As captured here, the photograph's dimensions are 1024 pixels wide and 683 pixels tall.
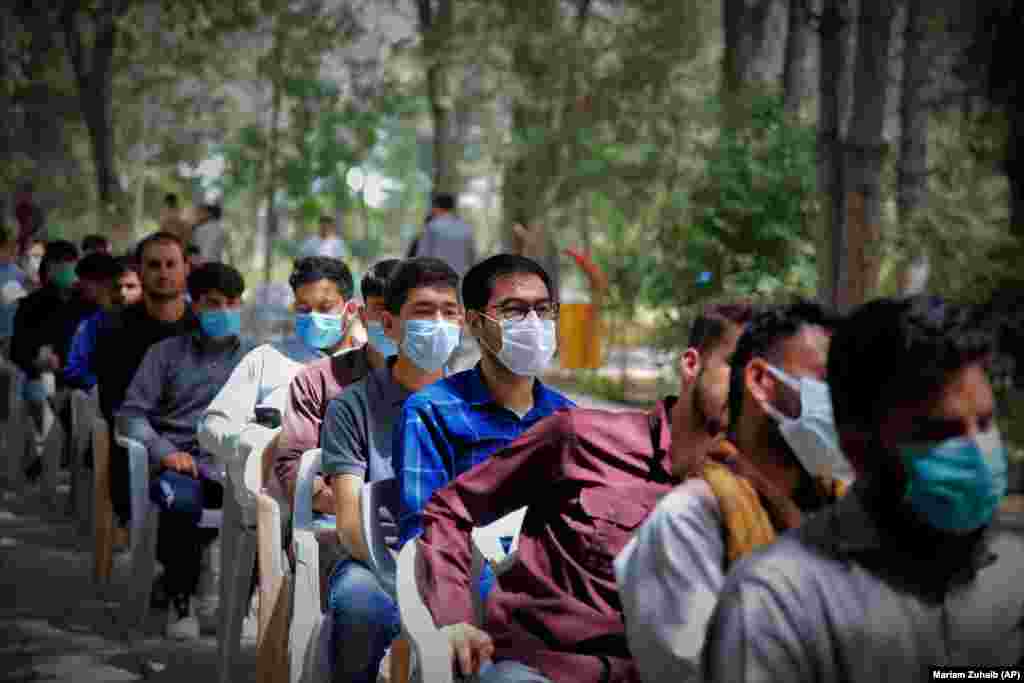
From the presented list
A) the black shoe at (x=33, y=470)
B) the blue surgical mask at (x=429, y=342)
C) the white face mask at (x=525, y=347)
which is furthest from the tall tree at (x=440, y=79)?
the white face mask at (x=525, y=347)

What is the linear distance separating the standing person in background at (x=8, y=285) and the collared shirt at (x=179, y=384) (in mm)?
5962

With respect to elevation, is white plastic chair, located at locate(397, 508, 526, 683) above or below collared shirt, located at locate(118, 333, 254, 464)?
below

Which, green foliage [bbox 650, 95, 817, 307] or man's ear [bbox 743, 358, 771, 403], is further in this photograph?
green foliage [bbox 650, 95, 817, 307]

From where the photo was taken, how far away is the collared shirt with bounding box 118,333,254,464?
351 inches

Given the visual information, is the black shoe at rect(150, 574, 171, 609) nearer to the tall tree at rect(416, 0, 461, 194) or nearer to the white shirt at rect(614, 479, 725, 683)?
the white shirt at rect(614, 479, 725, 683)

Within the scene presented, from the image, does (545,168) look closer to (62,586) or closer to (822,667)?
(62,586)

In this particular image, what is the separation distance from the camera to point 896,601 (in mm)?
Result: 2801

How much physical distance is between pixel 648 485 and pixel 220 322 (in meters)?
5.05

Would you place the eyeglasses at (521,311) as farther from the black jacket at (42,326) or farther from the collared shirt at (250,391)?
the black jacket at (42,326)

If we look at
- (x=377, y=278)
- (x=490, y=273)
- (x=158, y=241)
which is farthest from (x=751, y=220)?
(x=490, y=273)

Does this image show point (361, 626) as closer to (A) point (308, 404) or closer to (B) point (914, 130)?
(A) point (308, 404)

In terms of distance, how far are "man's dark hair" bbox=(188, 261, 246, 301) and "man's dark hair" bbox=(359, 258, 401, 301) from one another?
1.57 metres

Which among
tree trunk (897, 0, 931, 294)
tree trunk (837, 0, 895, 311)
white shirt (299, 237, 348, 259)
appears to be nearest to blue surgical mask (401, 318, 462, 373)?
tree trunk (837, 0, 895, 311)

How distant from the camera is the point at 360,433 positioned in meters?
5.98
